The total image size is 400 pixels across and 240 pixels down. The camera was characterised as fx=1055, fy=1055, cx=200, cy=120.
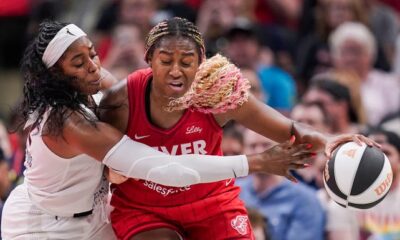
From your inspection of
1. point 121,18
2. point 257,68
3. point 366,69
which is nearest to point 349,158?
point 366,69

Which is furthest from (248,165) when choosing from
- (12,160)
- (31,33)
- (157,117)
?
(31,33)

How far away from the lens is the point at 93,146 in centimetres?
479

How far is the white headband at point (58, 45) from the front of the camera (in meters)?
4.89

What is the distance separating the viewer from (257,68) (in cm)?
868

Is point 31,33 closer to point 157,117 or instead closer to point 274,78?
point 274,78

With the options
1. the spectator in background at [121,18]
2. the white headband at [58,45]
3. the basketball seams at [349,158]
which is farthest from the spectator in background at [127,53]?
the basketball seams at [349,158]

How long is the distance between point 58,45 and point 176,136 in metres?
0.69

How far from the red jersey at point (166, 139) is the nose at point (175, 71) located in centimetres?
24

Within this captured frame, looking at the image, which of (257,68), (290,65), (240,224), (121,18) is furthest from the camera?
(121,18)

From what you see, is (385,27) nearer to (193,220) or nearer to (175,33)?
(193,220)

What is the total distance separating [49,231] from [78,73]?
0.80 m

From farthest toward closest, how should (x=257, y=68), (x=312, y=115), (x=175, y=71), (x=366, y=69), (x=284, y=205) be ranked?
(x=257, y=68)
(x=366, y=69)
(x=312, y=115)
(x=284, y=205)
(x=175, y=71)

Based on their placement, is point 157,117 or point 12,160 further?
point 12,160

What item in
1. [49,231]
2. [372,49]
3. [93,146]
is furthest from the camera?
[372,49]
